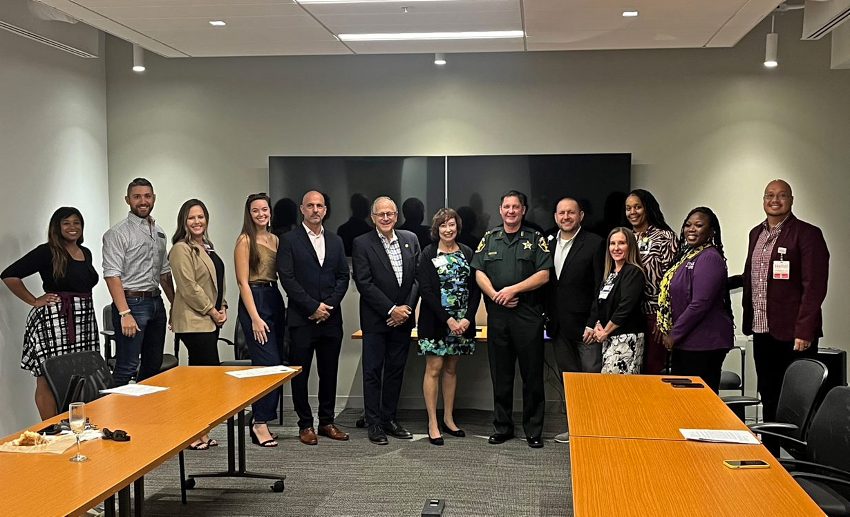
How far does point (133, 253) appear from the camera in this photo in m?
6.09

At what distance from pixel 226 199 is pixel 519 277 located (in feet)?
9.66

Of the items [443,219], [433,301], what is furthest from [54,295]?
[443,219]

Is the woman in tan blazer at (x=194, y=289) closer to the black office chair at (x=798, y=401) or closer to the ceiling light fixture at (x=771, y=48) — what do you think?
the black office chair at (x=798, y=401)

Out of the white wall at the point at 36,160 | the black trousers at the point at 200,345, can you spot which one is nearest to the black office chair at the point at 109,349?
the white wall at the point at 36,160

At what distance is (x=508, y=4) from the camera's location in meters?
5.38

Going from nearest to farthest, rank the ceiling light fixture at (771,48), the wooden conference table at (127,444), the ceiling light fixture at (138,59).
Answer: the wooden conference table at (127,444), the ceiling light fixture at (771,48), the ceiling light fixture at (138,59)

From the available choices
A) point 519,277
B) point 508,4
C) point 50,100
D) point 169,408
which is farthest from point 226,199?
point 169,408

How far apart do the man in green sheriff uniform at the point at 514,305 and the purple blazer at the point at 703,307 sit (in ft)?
3.20

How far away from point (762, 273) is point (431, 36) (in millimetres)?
2806

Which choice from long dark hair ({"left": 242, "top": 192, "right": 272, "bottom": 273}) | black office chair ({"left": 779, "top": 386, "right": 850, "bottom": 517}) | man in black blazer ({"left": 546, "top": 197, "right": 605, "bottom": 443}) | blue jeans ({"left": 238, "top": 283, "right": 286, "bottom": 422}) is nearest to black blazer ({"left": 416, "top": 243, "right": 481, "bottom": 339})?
man in black blazer ({"left": 546, "top": 197, "right": 605, "bottom": 443})

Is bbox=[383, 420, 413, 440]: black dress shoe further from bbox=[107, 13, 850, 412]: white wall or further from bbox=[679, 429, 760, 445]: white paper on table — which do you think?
bbox=[679, 429, 760, 445]: white paper on table

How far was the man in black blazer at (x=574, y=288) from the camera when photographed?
6086mm

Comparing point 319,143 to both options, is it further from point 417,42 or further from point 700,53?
point 700,53

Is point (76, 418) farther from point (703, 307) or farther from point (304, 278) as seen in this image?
point (703, 307)
